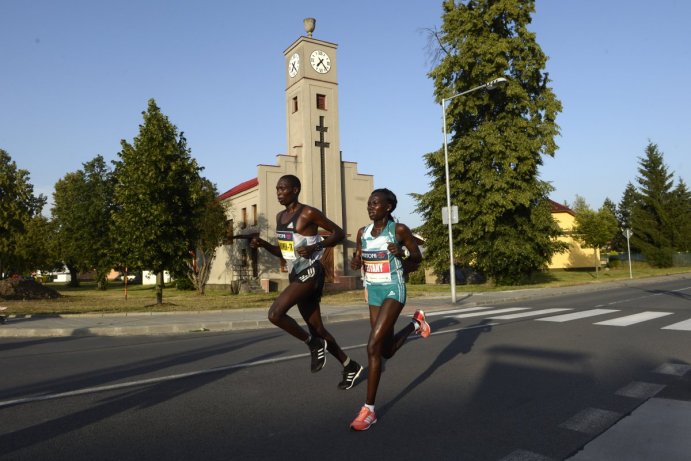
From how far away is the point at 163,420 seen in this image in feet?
14.8

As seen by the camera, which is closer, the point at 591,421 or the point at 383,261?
the point at 591,421

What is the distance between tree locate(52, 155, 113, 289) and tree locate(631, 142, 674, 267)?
51749 mm

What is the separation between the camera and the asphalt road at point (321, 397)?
3.81m

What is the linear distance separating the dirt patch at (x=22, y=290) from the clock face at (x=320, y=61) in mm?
19759

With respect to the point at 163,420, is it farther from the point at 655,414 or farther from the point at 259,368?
the point at 655,414

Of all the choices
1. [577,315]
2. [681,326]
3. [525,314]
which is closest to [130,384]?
[681,326]

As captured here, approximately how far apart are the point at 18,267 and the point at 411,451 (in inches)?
1875

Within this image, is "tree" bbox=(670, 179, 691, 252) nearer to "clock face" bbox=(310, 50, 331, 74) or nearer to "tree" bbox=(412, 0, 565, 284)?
"tree" bbox=(412, 0, 565, 284)

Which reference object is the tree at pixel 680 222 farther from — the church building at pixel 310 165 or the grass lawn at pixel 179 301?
the church building at pixel 310 165

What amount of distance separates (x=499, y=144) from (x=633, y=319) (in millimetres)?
16276

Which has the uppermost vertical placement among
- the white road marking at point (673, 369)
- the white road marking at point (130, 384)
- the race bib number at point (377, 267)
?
the race bib number at point (377, 267)

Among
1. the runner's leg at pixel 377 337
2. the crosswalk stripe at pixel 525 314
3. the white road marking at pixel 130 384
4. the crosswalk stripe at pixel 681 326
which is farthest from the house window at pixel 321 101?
the runner's leg at pixel 377 337

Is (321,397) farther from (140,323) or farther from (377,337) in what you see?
(140,323)

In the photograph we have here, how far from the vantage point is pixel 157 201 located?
65.7 feet
